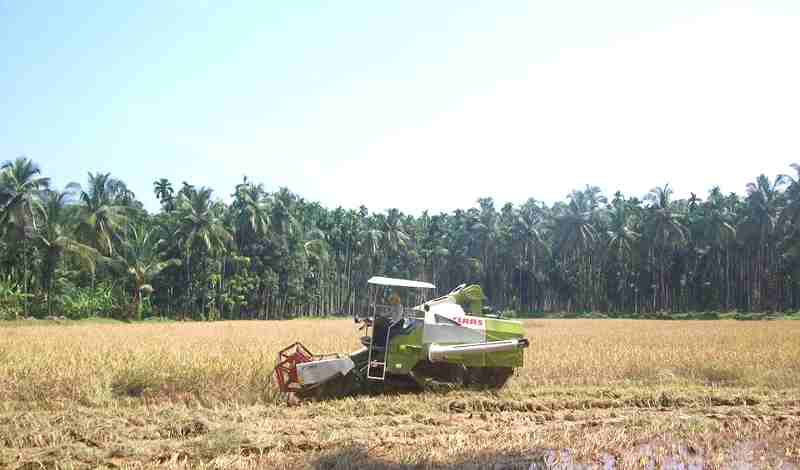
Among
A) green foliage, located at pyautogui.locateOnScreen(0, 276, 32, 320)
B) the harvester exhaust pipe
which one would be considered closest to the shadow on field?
the harvester exhaust pipe

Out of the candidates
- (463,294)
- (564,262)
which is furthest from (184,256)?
(463,294)

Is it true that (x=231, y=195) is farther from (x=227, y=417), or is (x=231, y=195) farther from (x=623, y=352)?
(x=227, y=417)

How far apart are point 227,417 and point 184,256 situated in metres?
47.9

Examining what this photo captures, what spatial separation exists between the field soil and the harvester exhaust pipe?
72 centimetres

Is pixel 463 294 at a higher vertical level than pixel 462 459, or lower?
higher

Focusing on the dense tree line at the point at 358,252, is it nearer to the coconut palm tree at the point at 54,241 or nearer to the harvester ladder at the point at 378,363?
the coconut palm tree at the point at 54,241

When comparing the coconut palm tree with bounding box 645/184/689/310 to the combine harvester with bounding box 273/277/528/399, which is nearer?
the combine harvester with bounding box 273/277/528/399

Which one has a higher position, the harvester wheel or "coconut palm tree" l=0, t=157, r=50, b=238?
"coconut palm tree" l=0, t=157, r=50, b=238

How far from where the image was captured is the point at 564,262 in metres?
71.3

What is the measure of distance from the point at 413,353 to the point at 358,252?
59.1 meters

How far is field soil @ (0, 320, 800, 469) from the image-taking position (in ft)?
24.9

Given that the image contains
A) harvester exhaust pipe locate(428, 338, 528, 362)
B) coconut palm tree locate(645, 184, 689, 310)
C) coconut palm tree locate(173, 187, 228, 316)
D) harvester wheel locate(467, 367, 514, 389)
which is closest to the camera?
harvester exhaust pipe locate(428, 338, 528, 362)

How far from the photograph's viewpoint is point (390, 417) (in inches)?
387

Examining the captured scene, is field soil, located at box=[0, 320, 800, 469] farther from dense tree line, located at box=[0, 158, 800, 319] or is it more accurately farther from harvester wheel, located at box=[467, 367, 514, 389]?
dense tree line, located at box=[0, 158, 800, 319]
